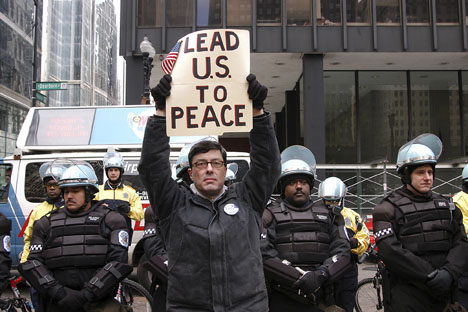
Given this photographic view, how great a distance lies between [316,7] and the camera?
1711 cm

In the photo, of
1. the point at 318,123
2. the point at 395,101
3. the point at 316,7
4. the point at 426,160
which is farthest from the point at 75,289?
→ the point at 395,101

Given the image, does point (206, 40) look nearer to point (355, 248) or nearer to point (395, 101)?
point (355, 248)

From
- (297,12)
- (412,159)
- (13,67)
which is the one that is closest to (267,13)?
(297,12)

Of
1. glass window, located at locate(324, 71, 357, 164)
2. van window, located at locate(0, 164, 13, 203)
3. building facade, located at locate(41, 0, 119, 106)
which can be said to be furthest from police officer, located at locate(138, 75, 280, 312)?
building facade, located at locate(41, 0, 119, 106)

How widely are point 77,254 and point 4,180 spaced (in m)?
5.29

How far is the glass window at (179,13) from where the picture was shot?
682 inches

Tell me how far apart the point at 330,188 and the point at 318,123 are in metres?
11.2

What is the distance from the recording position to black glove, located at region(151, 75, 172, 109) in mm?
2688

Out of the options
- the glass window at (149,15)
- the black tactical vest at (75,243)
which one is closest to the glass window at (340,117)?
the glass window at (149,15)

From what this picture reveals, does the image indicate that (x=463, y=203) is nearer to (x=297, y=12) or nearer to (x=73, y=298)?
(x=73, y=298)

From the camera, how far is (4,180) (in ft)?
28.0

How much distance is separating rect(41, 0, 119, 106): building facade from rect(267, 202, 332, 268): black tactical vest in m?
57.7

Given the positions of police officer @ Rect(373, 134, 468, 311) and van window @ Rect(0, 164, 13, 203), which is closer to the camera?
police officer @ Rect(373, 134, 468, 311)

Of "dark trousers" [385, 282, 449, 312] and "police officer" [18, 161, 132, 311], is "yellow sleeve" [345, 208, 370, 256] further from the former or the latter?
"police officer" [18, 161, 132, 311]
